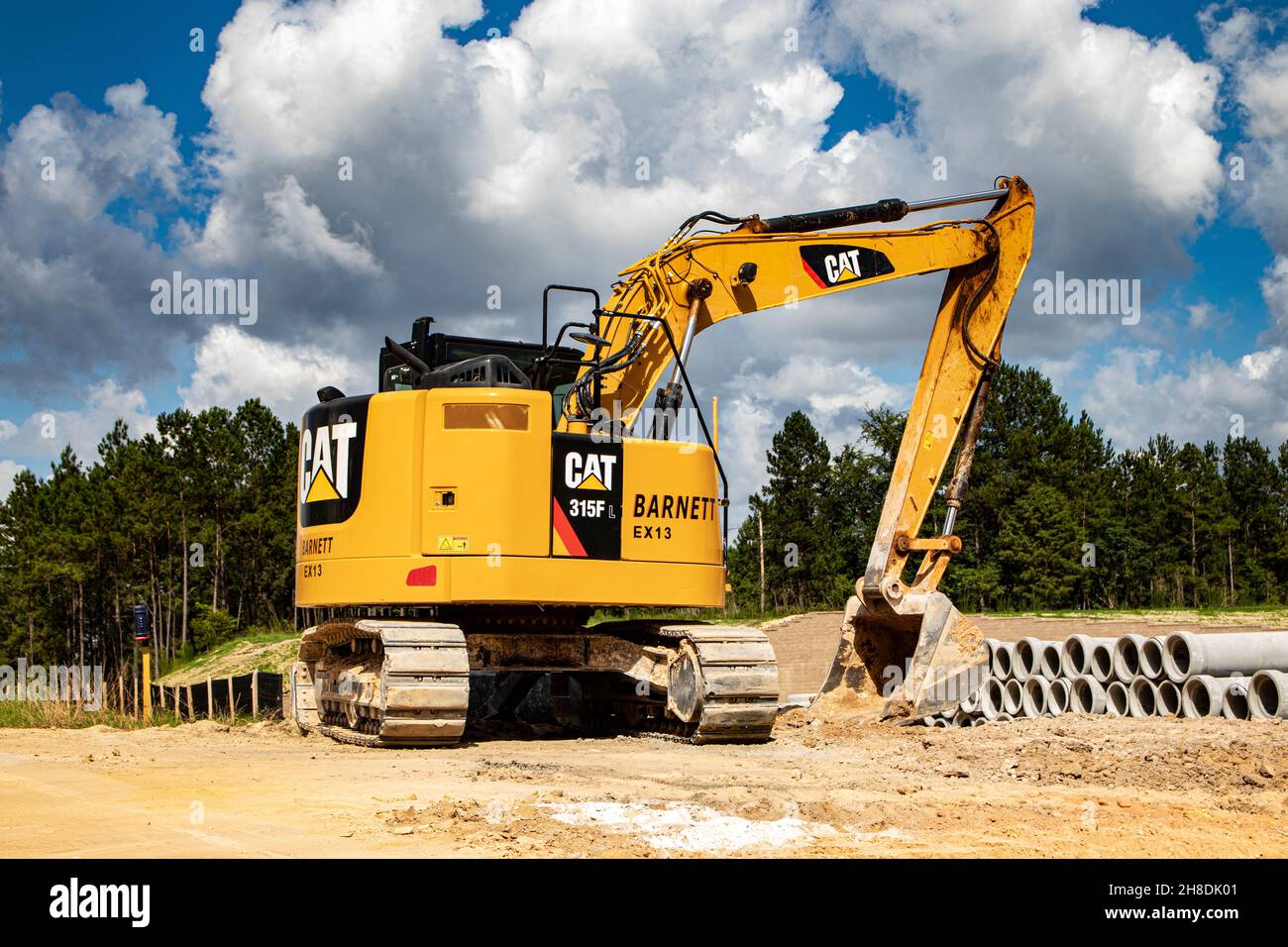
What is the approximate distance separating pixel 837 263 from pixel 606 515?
5020mm

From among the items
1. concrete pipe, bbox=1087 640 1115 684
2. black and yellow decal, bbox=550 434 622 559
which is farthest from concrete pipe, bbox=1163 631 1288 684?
black and yellow decal, bbox=550 434 622 559

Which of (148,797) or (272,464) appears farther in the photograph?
(272,464)

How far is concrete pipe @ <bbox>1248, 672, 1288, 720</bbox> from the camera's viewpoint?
40.1 feet

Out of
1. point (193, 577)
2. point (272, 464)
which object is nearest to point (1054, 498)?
point (272, 464)

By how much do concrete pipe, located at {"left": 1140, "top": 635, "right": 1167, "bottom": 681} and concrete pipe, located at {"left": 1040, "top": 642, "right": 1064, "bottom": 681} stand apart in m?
1.15

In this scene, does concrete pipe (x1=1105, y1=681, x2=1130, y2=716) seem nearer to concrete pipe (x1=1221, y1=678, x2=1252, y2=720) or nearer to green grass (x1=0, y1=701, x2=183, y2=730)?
concrete pipe (x1=1221, y1=678, x2=1252, y2=720)

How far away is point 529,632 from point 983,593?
5880cm

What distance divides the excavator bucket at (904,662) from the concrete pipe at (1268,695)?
129 inches

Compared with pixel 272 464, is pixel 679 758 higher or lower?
lower

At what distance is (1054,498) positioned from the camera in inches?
2721

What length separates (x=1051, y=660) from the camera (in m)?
14.9

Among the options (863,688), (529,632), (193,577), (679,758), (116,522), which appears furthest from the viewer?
(193,577)
